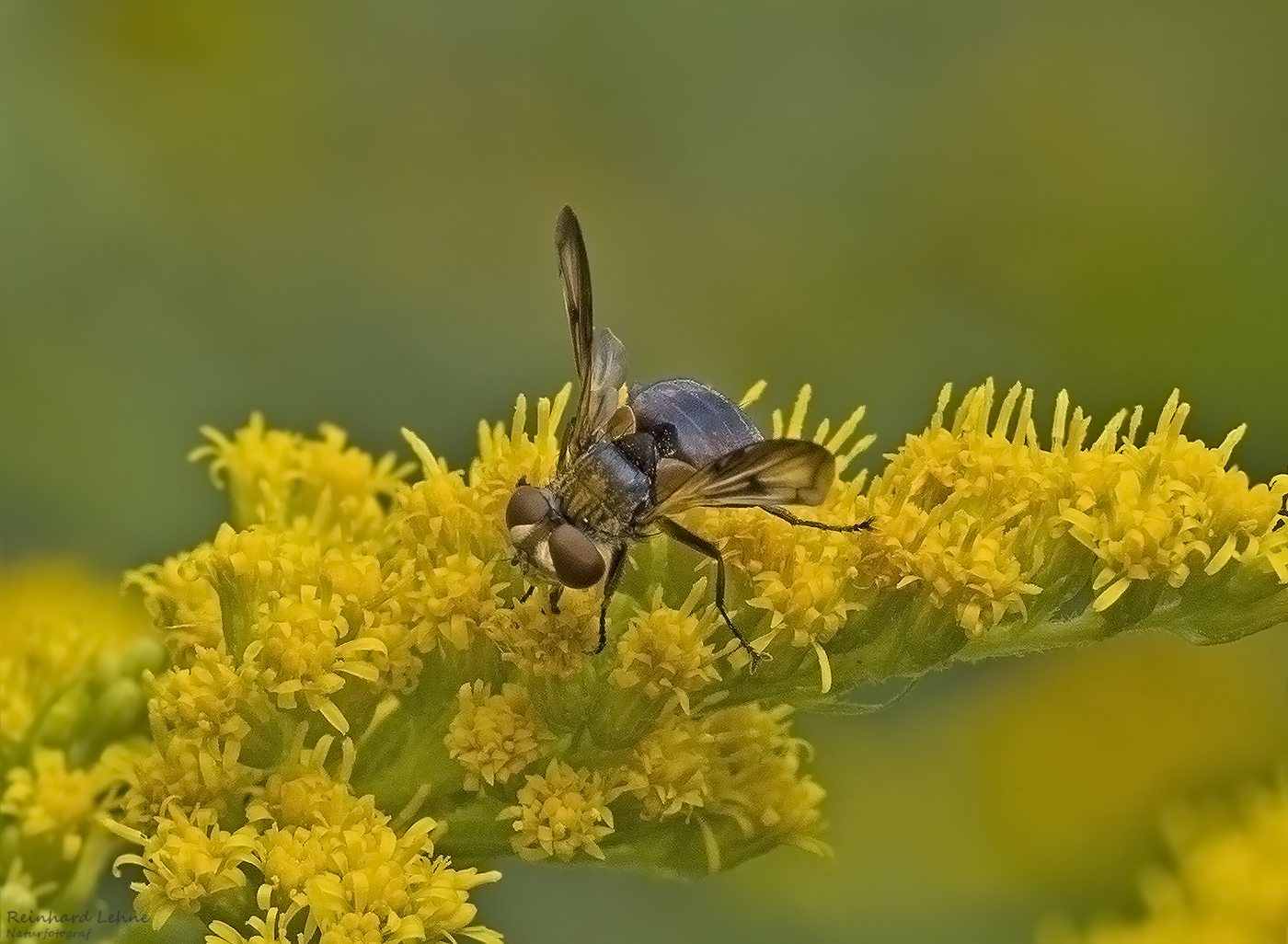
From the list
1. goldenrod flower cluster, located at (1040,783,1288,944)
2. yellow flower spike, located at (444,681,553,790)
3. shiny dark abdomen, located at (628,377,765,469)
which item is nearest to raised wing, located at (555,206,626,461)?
shiny dark abdomen, located at (628,377,765,469)

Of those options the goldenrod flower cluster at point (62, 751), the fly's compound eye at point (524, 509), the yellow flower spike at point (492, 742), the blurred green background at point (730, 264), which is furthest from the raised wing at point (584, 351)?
the blurred green background at point (730, 264)

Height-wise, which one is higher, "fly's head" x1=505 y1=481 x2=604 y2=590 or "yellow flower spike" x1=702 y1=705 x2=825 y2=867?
"fly's head" x1=505 y1=481 x2=604 y2=590

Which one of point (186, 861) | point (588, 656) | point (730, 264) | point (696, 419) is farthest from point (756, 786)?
point (730, 264)

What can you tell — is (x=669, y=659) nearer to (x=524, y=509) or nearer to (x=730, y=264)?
(x=524, y=509)

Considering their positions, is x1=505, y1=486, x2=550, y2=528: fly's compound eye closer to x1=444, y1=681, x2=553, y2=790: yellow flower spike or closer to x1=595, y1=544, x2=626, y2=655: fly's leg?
x1=595, y1=544, x2=626, y2=655: fly's leg

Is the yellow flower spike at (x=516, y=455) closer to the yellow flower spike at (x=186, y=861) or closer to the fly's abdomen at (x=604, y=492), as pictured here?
the fly's abdomen at (x=604, y=492)

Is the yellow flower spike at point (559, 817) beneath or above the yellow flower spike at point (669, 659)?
beneath

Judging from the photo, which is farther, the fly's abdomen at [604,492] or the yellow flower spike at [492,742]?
the fly's abdomen at [604,492]
